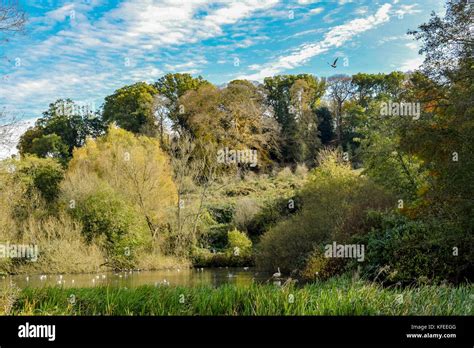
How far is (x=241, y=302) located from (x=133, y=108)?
27.8 meters

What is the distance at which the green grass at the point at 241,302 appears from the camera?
6.57 m

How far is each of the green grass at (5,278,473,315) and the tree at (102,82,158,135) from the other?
24.5m

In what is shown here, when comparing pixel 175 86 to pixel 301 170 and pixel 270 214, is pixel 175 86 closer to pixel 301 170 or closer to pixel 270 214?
pixel 301 170

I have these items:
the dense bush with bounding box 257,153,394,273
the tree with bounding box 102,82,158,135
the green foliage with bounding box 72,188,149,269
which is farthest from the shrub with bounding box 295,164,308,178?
the green foliage with bounding box 72,188,149,269

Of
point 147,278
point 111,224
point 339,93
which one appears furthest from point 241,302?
point 339,93

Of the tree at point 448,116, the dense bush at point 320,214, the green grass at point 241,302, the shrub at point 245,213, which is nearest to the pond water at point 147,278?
the dense bush at point 320,214

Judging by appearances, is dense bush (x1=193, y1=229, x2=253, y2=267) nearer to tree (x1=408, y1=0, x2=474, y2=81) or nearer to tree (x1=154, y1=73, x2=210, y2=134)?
tree (x1=154, y1=73, x2=210, y2=134)

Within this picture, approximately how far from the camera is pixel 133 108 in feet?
109

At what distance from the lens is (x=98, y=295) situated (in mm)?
8312

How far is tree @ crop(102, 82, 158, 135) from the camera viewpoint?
1267 inches
